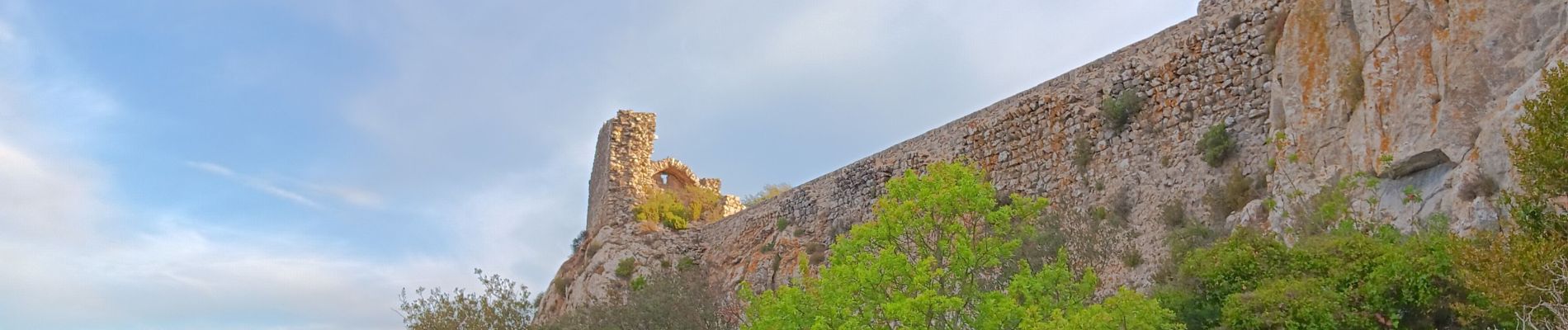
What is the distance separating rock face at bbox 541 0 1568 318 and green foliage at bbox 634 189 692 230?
19.5 feet

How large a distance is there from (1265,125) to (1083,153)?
10.8 ft

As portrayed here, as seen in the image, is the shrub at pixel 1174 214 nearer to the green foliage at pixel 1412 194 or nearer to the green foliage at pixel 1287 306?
the green foliage at pixel 1412 194

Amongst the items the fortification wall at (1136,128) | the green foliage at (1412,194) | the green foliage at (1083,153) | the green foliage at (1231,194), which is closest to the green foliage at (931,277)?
the green foliage at (1412,194)

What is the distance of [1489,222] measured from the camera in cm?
873

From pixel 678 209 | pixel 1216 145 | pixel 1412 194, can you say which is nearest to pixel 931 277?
pixel 1412 194

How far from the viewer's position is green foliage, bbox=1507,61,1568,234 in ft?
25.3

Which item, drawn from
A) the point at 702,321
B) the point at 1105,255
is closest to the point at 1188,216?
the point at 1105,255

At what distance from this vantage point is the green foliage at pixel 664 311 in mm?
18641

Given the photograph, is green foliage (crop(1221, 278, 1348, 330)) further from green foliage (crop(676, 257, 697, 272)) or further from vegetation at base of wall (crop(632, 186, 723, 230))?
vegetation at base of wall (crop(632, 186, 723, 230))

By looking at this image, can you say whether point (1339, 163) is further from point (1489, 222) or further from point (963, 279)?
point (963, 279)

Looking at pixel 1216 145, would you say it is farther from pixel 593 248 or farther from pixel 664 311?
pixel 593 248

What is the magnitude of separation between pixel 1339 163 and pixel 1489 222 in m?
2.41

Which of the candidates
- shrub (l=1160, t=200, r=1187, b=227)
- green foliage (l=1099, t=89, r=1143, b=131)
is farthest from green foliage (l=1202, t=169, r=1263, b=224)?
green foliage (l=1099, t=89, r=1143, b=131)

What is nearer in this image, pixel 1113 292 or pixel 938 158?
pixel 1113 292
